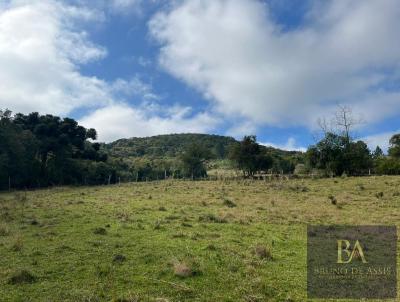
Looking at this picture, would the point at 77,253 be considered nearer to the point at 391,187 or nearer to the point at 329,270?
the point at 329,270

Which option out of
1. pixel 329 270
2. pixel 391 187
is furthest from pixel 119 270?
pixel 391 187

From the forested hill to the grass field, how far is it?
122 metres

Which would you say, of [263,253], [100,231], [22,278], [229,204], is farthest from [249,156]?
[22,278]

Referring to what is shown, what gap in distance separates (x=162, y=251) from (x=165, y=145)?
541 ft

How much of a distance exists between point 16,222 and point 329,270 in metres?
17.3

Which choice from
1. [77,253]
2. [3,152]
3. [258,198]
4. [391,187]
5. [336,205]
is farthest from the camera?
[3,152]

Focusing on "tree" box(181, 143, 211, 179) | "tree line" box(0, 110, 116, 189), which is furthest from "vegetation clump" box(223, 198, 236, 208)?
"tree" box(181, 143, 211, 179)

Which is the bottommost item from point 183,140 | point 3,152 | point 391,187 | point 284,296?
point 284,296

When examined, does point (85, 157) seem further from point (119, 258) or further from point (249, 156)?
point (119, 258)

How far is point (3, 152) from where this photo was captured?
58.6m

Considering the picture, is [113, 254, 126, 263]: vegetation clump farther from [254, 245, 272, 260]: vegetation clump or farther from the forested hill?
the forested hill
